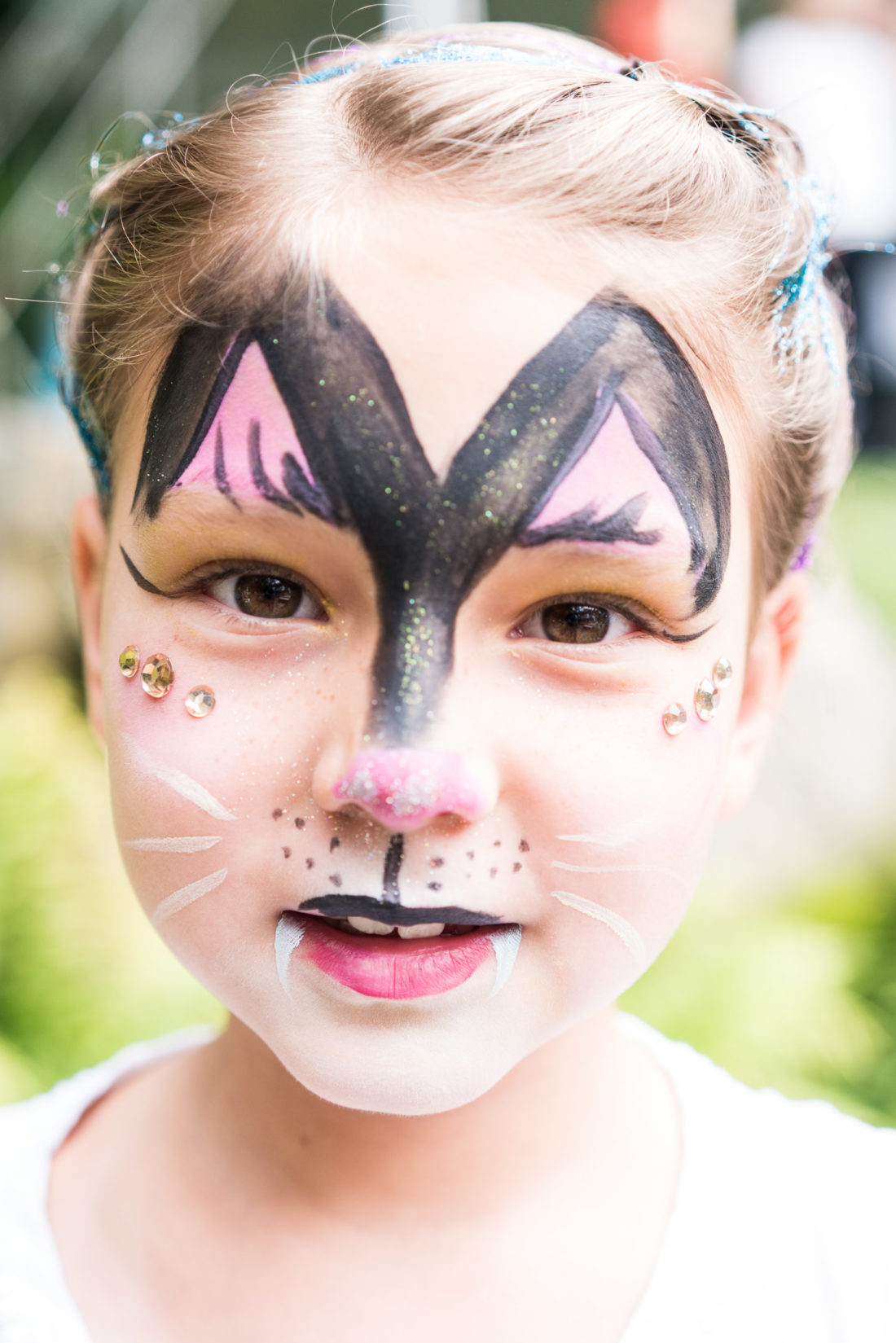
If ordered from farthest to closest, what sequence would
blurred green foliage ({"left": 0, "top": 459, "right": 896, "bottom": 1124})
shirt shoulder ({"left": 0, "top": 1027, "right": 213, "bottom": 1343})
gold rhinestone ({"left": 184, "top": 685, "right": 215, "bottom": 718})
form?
blurred green foliage ({"left": 0, "top": 459, "right": 896, "bottom": 1124}), shirt shoulder ({"left": 0, "top": 1027, "right": 213, "bottom": 1343}), gold rhinestone ({"left": 184, "top": 685, "right": 215, "bottom": 718})

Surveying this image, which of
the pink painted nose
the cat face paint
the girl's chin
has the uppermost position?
the cat face paint

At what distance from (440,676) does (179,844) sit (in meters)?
0.30

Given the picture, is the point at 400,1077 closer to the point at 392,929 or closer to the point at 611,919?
the point at 392,929

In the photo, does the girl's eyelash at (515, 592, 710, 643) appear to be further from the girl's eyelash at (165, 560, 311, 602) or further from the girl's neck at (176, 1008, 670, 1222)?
the girl's neck at (176, 1008, 670, 1222)

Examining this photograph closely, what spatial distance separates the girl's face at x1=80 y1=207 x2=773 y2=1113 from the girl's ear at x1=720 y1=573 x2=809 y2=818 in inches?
9.5

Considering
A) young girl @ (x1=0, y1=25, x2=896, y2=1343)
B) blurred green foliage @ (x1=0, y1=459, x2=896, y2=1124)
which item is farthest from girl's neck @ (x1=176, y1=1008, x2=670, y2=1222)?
blurred green foliage @ (x1=0, y1=459, x2=896, y2=1124)

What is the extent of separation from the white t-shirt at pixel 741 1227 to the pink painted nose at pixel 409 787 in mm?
609

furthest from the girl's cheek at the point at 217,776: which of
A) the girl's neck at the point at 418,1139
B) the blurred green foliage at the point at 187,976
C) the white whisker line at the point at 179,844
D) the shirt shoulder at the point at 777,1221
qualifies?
the blurred green foliage at the point at 187,976

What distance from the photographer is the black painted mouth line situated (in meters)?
1.07

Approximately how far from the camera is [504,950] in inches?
43.6

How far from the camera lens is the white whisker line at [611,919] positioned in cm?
111

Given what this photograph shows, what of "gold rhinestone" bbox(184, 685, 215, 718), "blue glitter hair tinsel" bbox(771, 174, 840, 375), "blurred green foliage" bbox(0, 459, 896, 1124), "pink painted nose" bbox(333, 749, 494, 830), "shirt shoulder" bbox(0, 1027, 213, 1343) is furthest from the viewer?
"blurred green foliage" bbox(0, 459, 896, 1124)

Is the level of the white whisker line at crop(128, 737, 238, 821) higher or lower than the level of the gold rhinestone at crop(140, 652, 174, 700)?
lower

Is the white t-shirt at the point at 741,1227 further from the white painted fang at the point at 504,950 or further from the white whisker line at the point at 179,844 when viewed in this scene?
the white whisker line at the point at 179,844
